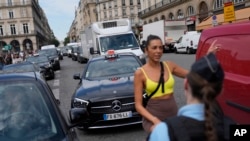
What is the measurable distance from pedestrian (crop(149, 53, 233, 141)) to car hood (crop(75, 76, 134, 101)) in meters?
5.07

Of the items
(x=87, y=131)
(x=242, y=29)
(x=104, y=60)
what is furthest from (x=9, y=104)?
(x=104, y=60)

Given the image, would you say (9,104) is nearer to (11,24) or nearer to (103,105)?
(103,105)

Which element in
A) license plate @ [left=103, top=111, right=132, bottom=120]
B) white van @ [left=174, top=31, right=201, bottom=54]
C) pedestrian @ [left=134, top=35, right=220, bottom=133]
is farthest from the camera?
white van @ [left=174, top=31, right=201, bottom=54]

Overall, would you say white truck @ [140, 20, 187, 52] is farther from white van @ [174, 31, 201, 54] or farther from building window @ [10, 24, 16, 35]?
building window @ [10, 24, 16, 35]

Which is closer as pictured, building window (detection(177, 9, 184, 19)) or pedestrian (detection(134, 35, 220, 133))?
pedestrian (detection(134, 35, 220, 133))

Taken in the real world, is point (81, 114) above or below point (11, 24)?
below

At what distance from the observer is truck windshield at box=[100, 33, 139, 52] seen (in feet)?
61.1

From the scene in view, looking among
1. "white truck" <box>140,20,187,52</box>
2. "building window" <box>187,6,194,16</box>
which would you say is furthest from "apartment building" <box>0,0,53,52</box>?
"white truck" <box>140,20,187,52</box>

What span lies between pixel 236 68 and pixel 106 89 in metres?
3.54

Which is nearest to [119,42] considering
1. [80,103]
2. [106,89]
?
[106,89]

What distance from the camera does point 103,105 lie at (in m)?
6.82

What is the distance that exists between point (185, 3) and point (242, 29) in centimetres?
4471

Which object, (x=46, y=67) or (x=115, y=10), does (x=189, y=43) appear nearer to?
(x=46, y=67)

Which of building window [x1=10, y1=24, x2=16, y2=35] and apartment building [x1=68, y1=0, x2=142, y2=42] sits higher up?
apartment building [x1=68, y1=0, x2=142, y2=42]
